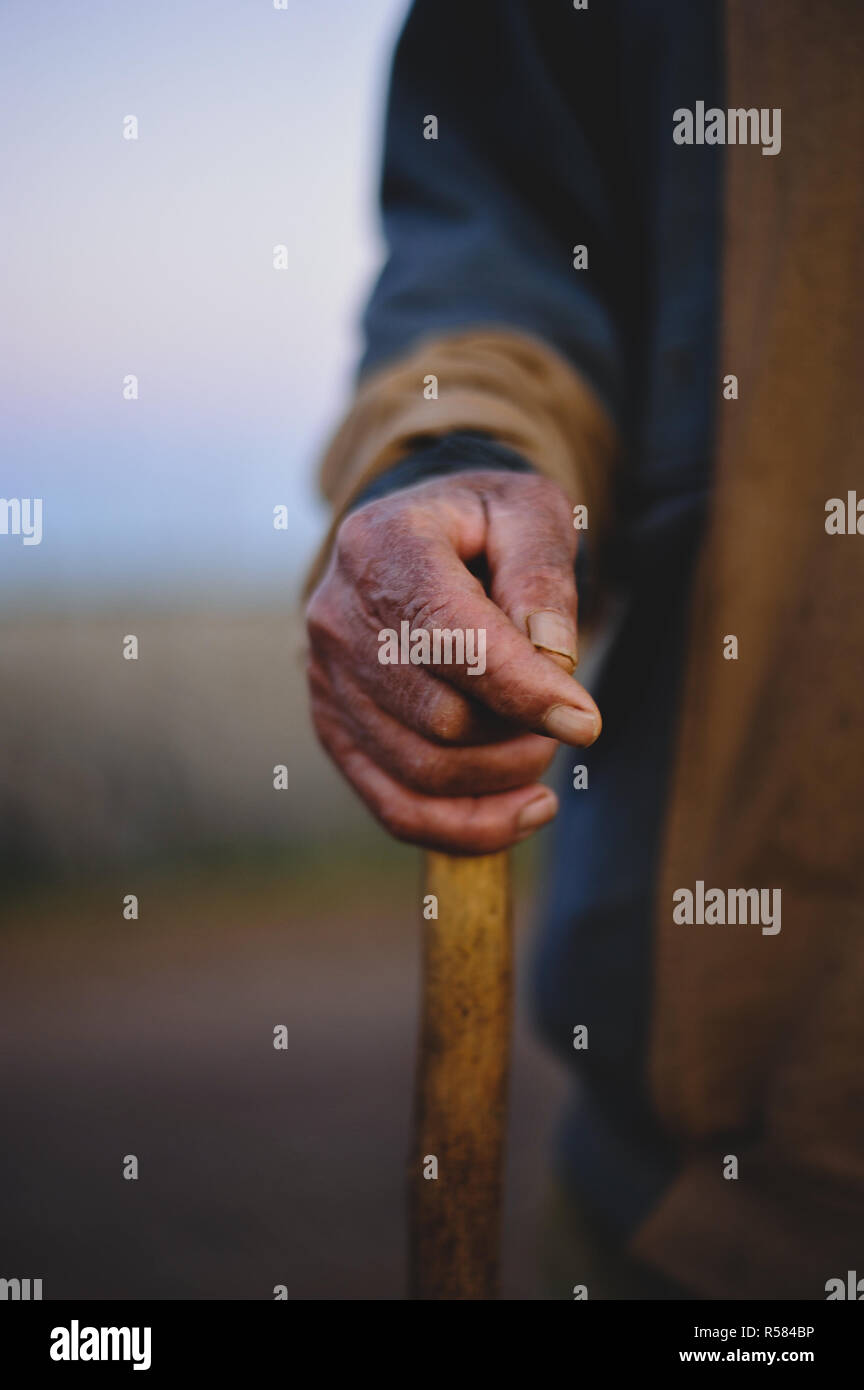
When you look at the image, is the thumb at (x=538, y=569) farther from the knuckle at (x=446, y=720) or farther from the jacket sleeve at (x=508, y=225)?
the jacket sleeve at (x=508, y=225)

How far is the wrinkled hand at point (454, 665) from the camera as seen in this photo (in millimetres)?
679

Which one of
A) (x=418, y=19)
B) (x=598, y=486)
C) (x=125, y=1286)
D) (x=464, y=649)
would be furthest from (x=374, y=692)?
(x=125, y=1286)

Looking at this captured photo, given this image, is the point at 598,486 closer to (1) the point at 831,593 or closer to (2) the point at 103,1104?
(1) the point at 831,593

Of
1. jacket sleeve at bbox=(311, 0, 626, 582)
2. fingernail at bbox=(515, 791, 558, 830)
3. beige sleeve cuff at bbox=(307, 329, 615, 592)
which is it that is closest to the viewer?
fingernail at bbox=(515, 791, 558, 830)

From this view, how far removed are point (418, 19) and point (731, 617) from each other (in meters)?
0.85

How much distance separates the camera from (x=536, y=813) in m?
0.78

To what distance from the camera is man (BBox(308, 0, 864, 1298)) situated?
1005 mm

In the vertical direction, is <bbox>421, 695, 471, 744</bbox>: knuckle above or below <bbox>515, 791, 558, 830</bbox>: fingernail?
above

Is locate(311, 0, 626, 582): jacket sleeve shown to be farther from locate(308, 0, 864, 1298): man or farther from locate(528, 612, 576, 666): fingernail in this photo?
locate(528, 612, 576, 666): fingernail

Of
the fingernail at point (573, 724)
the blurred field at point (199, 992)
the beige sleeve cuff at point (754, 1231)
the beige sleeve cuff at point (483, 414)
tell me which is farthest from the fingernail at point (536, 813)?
the blurred field at point (199, 992)

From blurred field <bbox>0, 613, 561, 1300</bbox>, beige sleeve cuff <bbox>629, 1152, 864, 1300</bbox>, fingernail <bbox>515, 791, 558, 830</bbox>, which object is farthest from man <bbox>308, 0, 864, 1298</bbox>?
blurred field <bbox>0, 613, 561, 1300</bbox>

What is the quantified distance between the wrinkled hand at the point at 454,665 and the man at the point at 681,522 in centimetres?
1
